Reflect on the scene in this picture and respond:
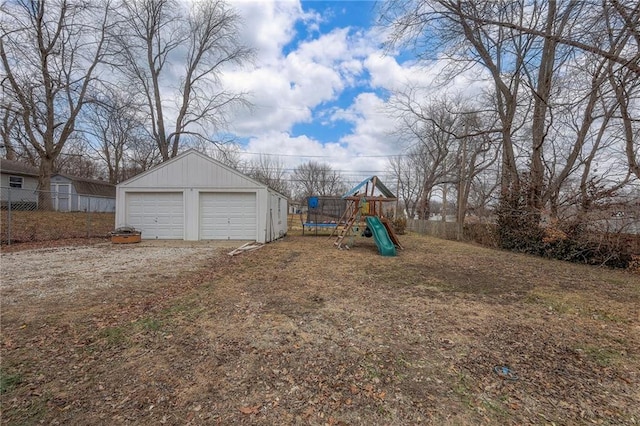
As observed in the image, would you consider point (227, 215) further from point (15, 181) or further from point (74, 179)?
point (15, 181)

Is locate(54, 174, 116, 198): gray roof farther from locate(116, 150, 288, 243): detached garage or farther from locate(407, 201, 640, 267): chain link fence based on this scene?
locate(407, 201, 640, 267): chain link fence

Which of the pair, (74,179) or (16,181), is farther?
(74,179)

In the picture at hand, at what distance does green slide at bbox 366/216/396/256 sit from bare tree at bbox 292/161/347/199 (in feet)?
111

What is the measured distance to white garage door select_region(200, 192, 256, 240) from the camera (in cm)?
1134

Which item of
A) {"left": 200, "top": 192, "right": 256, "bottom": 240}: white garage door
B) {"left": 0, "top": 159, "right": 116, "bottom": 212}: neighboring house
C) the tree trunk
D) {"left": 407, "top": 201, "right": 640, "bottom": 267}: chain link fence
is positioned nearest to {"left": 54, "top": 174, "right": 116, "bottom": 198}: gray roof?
{"left": 0, "top": 159, "right": 116, "bottom": 212}: neighboring house

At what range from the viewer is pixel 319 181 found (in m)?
45.1

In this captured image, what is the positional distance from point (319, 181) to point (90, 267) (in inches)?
1562

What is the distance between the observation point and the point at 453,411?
6.60 feet

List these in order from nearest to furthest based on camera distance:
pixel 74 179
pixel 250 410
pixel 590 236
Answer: pixel 250 410 → pixel 590 236 → pixel 74 179

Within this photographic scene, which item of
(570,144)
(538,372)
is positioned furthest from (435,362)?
(570,144)

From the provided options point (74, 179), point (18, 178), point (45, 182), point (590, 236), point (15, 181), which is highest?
point (74, 179)

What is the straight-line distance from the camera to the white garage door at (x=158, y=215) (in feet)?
37.1

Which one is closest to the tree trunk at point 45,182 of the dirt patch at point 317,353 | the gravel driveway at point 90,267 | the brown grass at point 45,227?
the brown grass at point 45,227

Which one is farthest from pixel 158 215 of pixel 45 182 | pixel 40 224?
pixel 45 182
